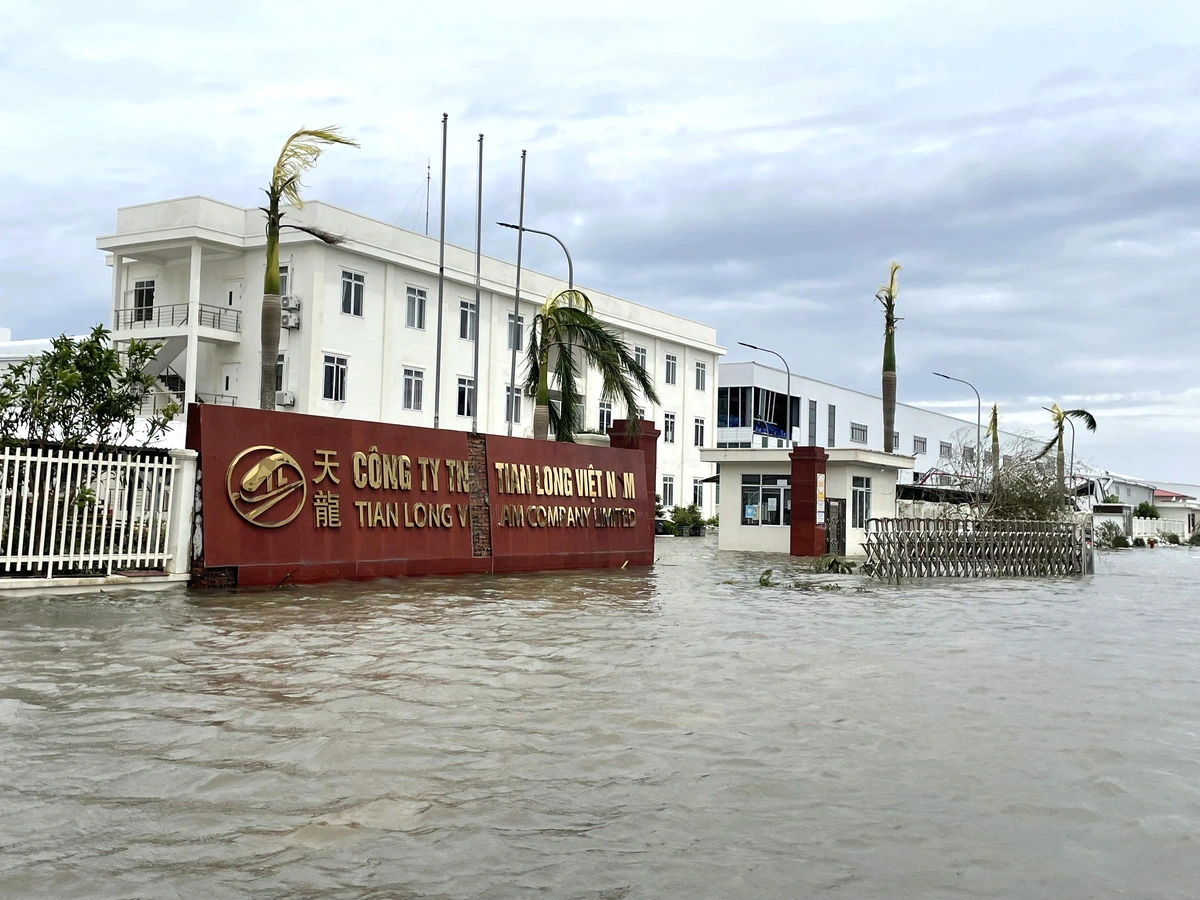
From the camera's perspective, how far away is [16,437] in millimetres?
14969

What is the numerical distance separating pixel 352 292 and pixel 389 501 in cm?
2377

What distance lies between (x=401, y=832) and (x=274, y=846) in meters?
0.53

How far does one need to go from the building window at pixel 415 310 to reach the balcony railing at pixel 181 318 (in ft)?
20.2

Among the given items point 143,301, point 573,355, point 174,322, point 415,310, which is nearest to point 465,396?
point 415,310

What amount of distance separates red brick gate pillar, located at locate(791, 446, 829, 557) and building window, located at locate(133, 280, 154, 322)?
2371 centimetres

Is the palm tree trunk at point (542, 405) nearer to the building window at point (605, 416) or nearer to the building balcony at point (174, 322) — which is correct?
the building balcony at point (174, 322)

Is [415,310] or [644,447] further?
[415,310]

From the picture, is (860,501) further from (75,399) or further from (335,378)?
(75,399)

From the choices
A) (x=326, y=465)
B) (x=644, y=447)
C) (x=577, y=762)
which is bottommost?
(x=577, y=762)

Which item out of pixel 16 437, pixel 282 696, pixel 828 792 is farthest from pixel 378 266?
pixel 828 792

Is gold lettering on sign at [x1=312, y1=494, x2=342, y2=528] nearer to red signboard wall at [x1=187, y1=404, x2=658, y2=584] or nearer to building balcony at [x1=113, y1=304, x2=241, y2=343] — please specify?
red signboard wall at [x1=187, y1=404, x2=658, y2=584]

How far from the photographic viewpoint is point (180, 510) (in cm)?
1609

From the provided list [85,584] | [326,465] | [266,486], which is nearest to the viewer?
[85,584]

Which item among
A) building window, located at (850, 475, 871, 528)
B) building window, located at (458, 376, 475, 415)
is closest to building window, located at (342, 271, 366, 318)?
building window, located at (458, 376, 475, 415)
